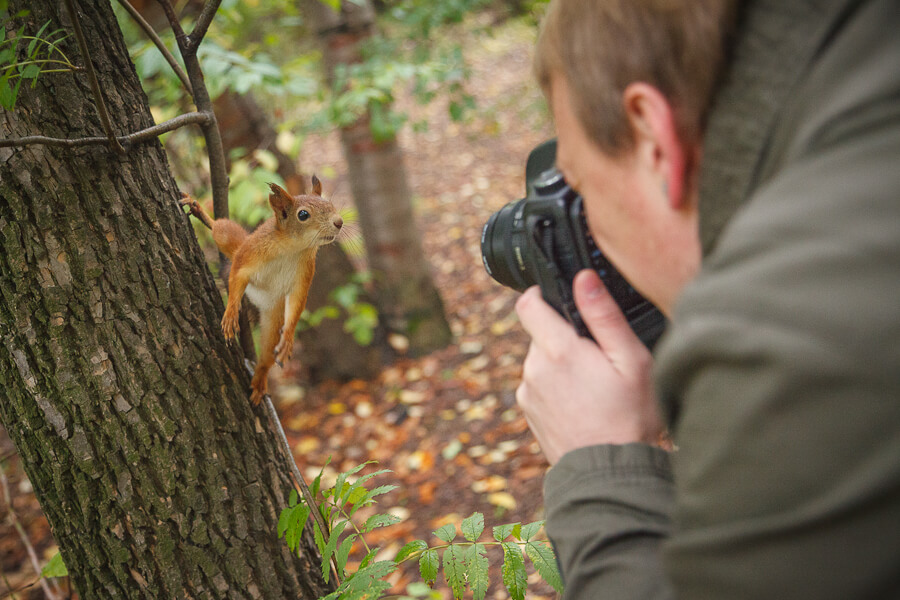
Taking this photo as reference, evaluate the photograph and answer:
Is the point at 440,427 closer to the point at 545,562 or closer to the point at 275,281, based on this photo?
the point at 275,281

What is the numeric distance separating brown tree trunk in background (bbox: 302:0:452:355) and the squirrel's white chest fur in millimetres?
2484

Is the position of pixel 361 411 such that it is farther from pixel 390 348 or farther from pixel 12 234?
pixel 12 234

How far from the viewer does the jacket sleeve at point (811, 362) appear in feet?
1.38

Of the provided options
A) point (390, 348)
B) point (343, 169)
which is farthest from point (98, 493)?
point (343, 169)

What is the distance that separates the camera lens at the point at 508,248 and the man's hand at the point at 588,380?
0.44 feet

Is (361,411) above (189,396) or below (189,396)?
below

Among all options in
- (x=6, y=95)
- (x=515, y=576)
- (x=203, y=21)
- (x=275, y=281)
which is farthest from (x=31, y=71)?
(x=515, y=576)

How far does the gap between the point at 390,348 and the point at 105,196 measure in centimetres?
299

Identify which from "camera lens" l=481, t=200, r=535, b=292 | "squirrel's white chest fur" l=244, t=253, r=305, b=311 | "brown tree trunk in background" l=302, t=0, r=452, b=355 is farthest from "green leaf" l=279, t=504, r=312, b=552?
"brown tree trunk in background" l=302, t=0, r=452, b=355

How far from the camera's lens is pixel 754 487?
46 cm

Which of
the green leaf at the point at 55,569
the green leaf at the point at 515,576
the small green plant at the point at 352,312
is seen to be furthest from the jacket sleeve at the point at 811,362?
→ the small green plant at the point at 352,312

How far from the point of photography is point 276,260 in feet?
4.48

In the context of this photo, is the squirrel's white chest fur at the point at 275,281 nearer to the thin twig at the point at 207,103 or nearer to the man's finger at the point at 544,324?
the thin twig at the point at 207,103

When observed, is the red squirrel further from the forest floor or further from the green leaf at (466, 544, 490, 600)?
the green leaf at (466, 544, 490, 600)
